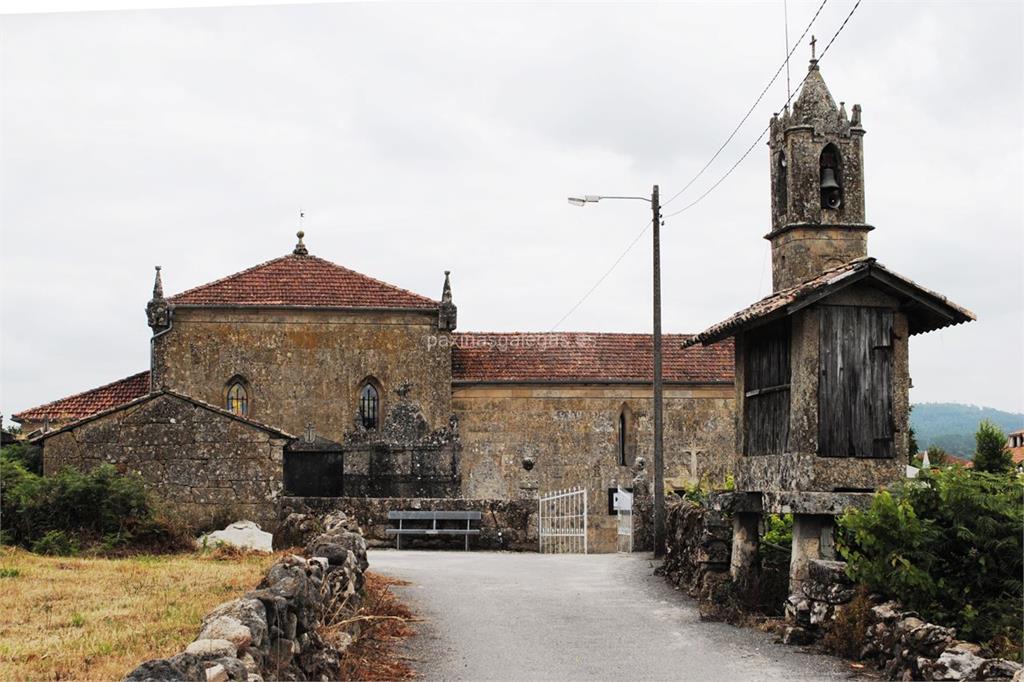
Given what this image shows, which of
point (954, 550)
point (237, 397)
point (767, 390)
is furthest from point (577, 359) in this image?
point (954, 550)

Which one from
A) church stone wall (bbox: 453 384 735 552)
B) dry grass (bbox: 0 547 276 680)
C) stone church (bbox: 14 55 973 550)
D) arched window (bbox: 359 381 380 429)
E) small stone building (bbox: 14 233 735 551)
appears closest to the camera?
dry grass (bbox: 0 547 276 680)

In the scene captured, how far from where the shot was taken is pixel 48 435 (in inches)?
919

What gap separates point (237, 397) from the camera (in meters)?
37.5

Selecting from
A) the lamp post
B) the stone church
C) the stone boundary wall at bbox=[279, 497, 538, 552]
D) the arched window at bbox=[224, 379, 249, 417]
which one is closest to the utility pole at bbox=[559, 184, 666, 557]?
the lamp post

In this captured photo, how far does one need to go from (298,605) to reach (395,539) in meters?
18.3

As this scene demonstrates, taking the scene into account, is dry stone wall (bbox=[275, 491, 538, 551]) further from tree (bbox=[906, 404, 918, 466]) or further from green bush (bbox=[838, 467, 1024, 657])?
green bush (bbox=[838, 467, 1024, 657])

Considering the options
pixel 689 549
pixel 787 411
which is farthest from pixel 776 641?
pixel 689 549

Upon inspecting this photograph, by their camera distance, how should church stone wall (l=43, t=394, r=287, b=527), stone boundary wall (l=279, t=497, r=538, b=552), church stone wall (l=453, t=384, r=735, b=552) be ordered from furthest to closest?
church stone wall (l=453, t=384, r=735, b=552) < stone boundary wall (l=279, t=497, r=538, b=552) < church stone wall (l=43, t=394, r=287, b=527)

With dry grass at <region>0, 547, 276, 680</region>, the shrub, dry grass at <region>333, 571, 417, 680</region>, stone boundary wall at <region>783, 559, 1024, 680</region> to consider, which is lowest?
dry grass at <region>333, 571, 417, 680</region>

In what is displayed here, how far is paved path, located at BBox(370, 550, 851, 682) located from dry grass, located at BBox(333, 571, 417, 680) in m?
0.24

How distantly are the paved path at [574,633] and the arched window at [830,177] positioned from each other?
273 inches

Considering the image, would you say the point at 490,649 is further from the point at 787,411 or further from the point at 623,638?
the point at 787,411

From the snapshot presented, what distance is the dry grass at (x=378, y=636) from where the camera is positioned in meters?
11.6

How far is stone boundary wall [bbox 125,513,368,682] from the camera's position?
686 centimetres
